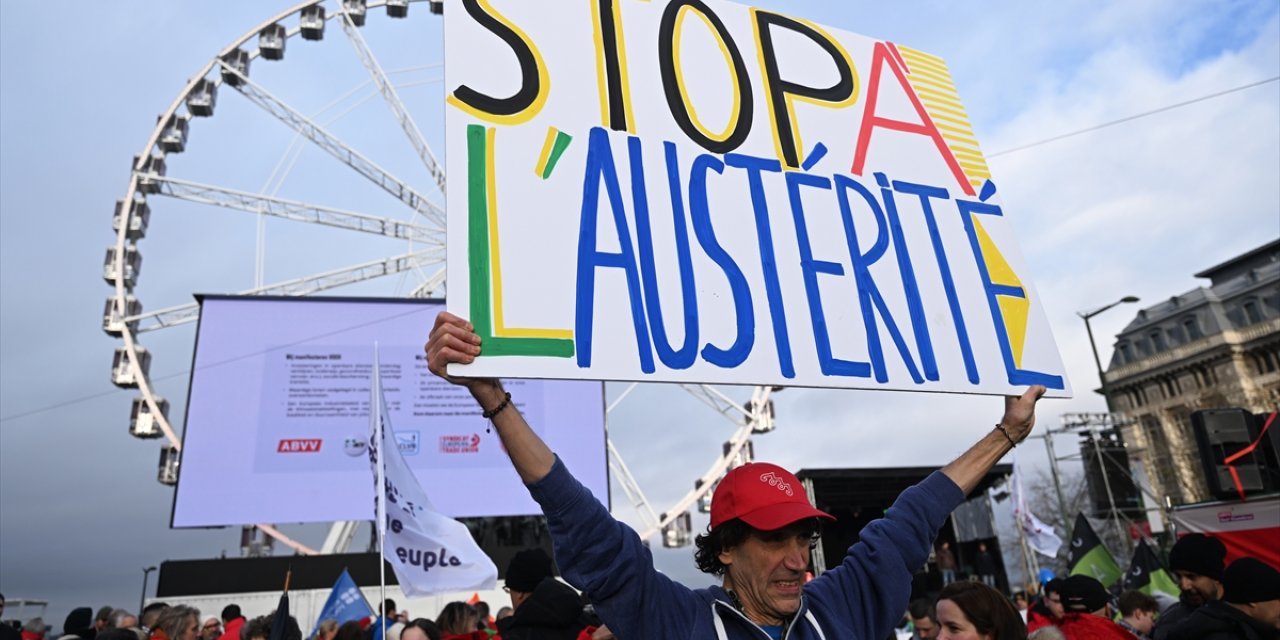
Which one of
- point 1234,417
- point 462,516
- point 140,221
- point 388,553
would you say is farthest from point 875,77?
A: point 140,221

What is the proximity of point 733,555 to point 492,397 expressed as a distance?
23.5 inches

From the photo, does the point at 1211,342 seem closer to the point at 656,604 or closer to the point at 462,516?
the point at 462,516

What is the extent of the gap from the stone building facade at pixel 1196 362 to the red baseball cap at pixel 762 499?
3836cm

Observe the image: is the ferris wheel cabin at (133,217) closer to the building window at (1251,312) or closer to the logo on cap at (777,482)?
the logo on cap at (777,482)

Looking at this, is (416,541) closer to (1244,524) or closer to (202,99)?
(1244,524)

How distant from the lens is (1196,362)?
4019cm

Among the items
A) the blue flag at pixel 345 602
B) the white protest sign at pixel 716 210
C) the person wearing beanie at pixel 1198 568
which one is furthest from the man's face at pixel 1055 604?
the blue flag at pixel 345 602

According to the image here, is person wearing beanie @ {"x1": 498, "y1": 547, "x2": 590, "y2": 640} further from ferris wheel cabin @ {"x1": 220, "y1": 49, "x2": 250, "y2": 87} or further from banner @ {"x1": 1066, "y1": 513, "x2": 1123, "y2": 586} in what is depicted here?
ferris wheel cabin @ {"x1": 220, "y1": 49, "x2": 250, "y2": 87}

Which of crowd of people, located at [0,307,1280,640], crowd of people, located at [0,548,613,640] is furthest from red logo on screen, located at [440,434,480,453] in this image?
crowd of people, located at [0,307,1280,640]

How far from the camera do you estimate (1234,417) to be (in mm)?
5582

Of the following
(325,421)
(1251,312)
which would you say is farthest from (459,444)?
(1251,312)

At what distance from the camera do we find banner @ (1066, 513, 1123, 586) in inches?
340

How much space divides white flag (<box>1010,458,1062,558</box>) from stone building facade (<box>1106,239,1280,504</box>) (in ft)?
85.0

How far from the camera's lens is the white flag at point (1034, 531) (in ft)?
38.4
